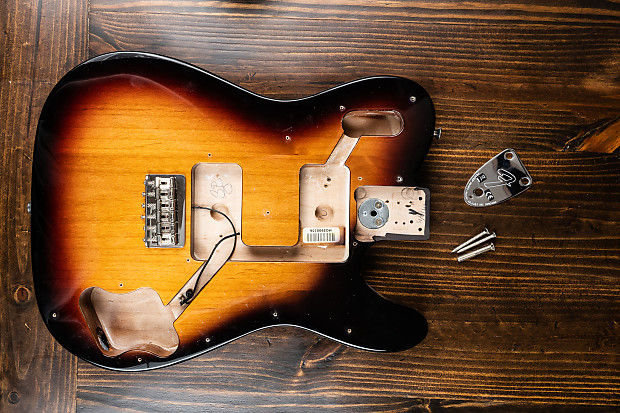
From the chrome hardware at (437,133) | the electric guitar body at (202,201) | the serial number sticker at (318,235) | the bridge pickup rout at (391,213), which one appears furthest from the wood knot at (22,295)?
the chrome hardware at (437,133)

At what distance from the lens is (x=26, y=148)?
1.45m

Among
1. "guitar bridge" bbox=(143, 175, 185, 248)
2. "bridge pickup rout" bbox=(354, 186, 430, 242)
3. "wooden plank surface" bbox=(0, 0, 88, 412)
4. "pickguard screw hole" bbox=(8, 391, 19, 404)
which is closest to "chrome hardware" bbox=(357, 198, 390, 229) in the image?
"bridge pickup rout" bbox=(354, 186, 430, 242)

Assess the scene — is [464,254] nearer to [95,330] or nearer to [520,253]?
[520,253]

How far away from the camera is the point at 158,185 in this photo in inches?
47.9

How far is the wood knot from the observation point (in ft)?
4.74

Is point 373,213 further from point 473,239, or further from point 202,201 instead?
point 202,201

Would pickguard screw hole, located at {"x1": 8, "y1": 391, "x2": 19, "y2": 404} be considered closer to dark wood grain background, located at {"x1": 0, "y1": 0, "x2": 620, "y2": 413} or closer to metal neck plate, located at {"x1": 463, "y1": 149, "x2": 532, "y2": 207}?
dark wood grain background, located at {"x1": 0, "y1": 0, "x2": 620, "y2": 413}

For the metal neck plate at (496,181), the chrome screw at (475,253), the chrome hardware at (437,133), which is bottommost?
the chrome screw at (475,253)

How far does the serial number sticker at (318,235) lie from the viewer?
126cm

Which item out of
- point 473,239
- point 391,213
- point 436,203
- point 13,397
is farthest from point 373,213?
point 13,397

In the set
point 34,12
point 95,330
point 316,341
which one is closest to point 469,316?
point 316,341

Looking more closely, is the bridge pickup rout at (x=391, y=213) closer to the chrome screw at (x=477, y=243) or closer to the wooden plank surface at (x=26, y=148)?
the chrome screw at (x=477, y=243)

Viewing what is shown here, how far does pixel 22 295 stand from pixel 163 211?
69 cm

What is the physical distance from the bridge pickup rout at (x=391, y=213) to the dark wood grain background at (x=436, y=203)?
156 millimetres
